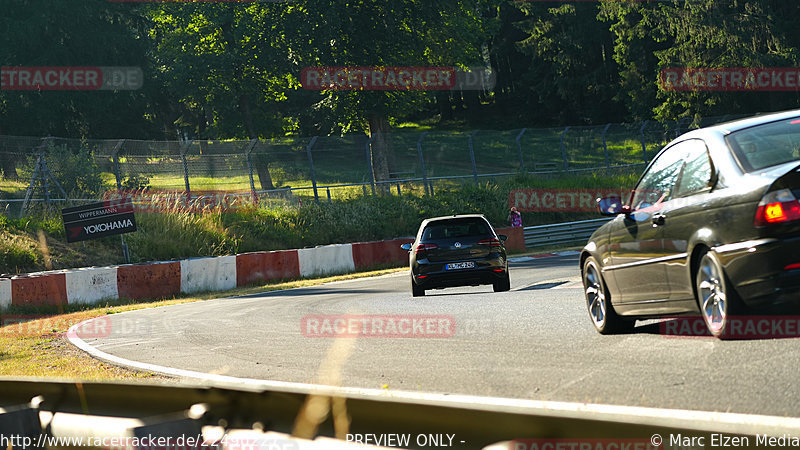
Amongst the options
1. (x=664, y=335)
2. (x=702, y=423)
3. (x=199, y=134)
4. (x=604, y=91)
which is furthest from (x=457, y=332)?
(x=199, y=134)

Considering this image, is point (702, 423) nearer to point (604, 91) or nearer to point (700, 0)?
point (700, 0)

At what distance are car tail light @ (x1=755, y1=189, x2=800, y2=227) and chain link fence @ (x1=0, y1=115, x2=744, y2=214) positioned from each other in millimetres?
21733

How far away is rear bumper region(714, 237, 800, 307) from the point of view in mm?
5969

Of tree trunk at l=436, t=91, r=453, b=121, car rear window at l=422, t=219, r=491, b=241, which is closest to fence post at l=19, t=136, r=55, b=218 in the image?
car rear window at l=422, t=219, r=491, b=241

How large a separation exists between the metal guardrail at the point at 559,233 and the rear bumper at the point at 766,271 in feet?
86.0

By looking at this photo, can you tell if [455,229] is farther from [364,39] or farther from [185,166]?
[364,39]

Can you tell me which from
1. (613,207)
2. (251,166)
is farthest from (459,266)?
(251,166)

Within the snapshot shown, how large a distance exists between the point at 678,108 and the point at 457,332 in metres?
52.6

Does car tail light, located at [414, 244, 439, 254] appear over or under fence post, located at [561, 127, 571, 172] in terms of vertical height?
under

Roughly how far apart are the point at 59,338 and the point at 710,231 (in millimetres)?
9989

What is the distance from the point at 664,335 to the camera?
821cm

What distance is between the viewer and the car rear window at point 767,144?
6445 millimetres

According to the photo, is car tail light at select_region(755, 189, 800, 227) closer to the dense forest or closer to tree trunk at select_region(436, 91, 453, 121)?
the dense forest

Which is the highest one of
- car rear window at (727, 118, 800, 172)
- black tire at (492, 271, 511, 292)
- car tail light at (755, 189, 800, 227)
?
car rear window at (727, 118, 800, 172)
